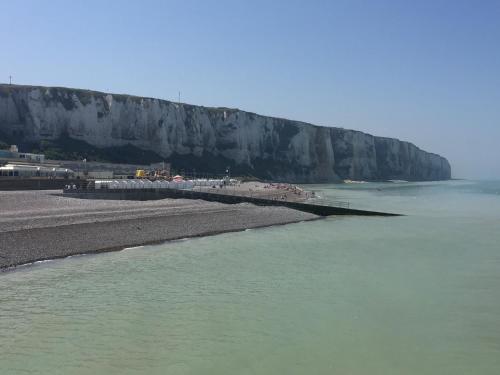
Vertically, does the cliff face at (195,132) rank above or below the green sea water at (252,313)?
above

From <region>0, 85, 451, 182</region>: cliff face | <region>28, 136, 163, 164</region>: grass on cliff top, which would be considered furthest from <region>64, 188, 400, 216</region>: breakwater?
<region>0, 85, 451, 182</region>: cliff face

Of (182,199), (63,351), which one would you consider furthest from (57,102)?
(63,351)

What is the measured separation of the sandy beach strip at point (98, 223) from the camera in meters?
20.8

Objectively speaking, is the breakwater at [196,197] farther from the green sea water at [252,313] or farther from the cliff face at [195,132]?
the cliff face at [195,132]

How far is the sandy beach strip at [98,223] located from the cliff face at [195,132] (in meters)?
60.1

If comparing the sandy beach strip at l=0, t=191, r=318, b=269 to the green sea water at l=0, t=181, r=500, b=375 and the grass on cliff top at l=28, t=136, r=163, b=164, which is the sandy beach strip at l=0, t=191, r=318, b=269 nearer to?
the green sea water at l=0, t=181, r=500, b=375

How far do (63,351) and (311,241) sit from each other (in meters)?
18.4

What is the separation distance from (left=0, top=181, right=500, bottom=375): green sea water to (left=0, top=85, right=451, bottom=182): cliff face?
80.3 metres

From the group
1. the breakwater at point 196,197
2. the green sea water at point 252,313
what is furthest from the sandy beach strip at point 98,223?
the breakwater at point 196,197

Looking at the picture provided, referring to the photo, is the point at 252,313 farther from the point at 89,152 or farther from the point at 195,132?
the point at 195,132

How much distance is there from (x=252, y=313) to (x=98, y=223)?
15226mm

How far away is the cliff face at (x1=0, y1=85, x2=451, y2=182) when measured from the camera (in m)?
92.9

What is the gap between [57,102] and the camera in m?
95.2

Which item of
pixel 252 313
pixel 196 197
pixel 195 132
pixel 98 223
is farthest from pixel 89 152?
pixel 252 313
